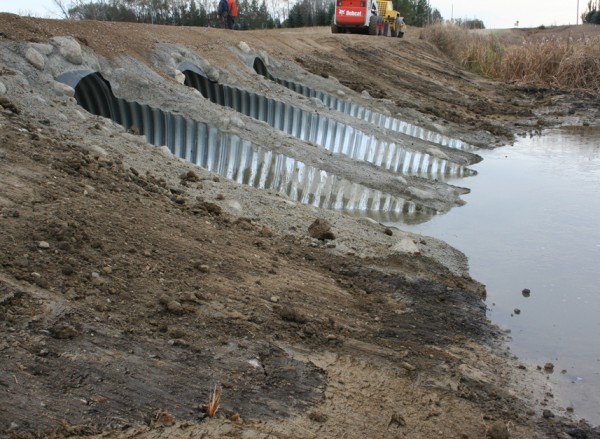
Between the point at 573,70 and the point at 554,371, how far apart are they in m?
18.7

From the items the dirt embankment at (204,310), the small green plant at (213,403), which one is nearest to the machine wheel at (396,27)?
the dirt embankment at (204,310)

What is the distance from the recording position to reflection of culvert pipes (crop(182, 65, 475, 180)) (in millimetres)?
12062

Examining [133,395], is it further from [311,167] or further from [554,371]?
[311,167]

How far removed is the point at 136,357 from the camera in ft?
12.4

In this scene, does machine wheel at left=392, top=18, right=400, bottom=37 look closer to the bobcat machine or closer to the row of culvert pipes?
the bobcat machine

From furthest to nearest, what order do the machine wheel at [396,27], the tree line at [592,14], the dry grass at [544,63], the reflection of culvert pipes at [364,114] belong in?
the tree line at [592,14], the machine wheel at [396,27], the dry grass at [544,63], the reflection of culvert pipes at [364,114]

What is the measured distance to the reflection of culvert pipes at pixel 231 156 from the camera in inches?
364

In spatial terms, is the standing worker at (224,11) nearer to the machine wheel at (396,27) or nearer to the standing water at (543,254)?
the machine wheel at (396,27)

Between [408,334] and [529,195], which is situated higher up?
[529,195]

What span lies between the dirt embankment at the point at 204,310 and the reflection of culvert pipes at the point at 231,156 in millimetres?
909

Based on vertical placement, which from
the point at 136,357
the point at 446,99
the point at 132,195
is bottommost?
the point at 136,357

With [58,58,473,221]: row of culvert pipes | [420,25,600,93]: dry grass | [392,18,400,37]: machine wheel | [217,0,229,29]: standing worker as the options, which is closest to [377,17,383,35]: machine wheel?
[392,18,400,37]: machine wheel

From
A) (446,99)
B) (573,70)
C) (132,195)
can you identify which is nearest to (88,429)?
(132,195)

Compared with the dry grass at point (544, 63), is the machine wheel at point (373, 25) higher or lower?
higher
